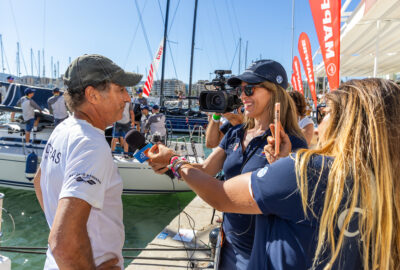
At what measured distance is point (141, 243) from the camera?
20.0 ft

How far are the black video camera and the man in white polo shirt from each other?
0.82 meters

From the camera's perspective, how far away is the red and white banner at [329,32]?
4105 millimetres

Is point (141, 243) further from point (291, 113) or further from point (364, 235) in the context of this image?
point (364, 235)

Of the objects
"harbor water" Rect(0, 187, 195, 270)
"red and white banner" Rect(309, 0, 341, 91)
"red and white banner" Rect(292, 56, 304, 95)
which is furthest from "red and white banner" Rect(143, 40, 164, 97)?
"red and white banner" Rect(309, 0, 341, 91)

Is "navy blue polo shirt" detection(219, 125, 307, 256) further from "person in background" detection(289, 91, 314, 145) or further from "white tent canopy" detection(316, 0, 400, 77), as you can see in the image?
"white tent canopy" detection(316, 0, 400, 77)

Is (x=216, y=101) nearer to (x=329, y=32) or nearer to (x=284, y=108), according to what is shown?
(x=284, y=108)

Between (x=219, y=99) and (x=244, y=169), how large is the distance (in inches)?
29.6

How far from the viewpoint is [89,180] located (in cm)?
116

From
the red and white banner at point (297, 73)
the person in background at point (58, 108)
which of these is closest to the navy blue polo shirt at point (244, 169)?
the person in background at point (58, 108)

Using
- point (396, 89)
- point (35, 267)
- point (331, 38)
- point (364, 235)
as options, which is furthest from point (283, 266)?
point (35, 267)

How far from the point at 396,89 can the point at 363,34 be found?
954 centimetres

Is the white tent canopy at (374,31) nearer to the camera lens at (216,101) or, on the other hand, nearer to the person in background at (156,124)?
the camera lens at (216,101)

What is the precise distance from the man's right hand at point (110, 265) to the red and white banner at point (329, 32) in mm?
3778

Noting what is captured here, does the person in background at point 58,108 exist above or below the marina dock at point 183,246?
above
